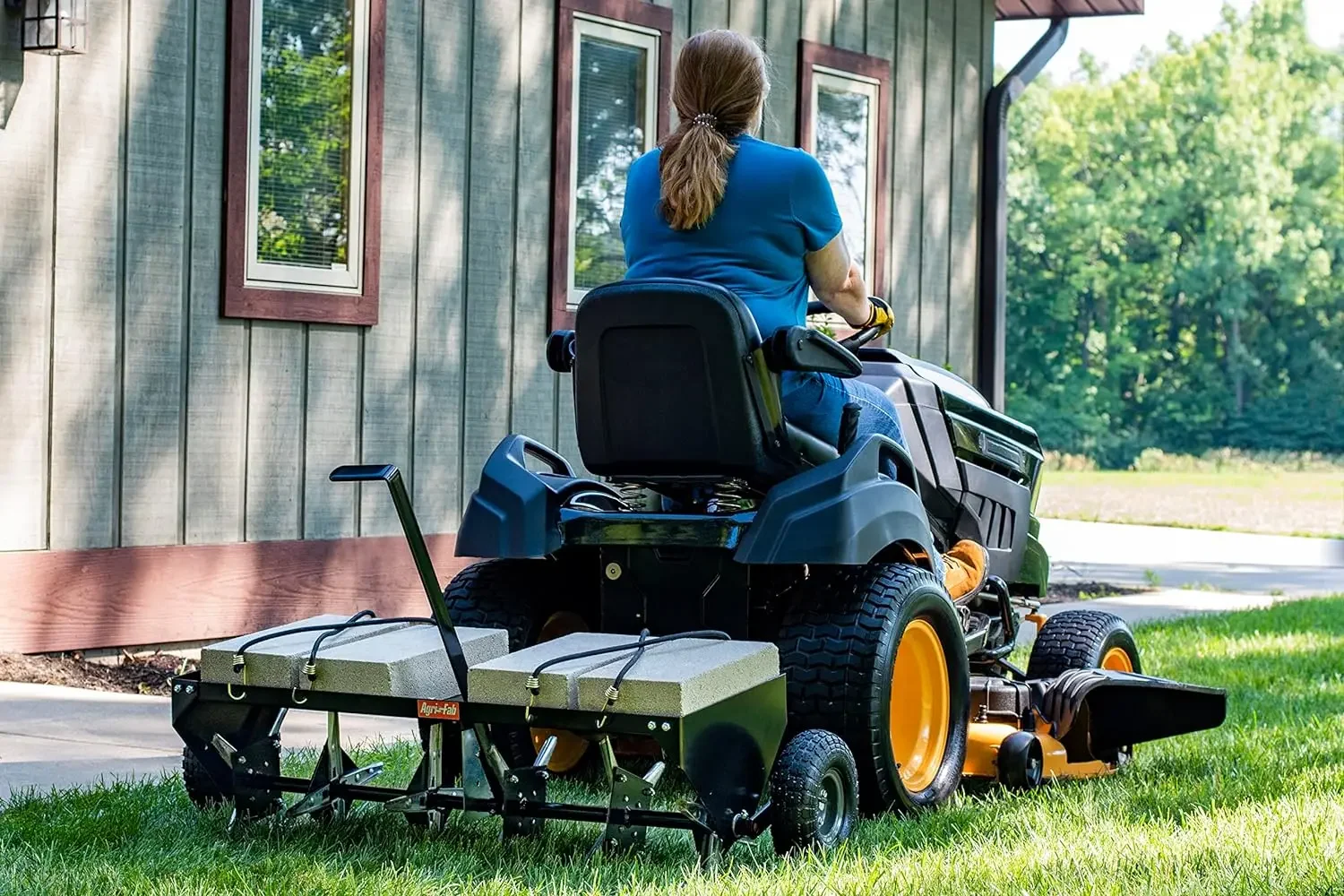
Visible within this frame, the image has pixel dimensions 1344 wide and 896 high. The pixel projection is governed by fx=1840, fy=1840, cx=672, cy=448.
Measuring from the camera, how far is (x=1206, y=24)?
2092 inches

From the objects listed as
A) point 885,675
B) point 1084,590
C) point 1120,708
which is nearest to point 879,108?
point 1084,590

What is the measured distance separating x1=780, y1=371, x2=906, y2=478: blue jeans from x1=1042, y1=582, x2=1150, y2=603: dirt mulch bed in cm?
565

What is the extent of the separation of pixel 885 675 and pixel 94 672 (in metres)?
3.23

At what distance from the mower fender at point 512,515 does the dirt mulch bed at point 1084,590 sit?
606cm

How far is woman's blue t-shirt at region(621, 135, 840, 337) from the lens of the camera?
3912 millimetres

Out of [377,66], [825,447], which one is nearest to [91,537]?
[377,66]

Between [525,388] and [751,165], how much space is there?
390 cm

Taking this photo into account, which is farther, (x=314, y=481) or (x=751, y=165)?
(x=314, y=481)

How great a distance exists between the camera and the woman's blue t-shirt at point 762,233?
3912 millimetres

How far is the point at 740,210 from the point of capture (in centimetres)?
392

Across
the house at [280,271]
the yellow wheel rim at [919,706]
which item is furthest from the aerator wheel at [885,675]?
the house at [280,271]

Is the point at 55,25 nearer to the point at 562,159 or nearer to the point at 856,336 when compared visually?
the point at 562,159

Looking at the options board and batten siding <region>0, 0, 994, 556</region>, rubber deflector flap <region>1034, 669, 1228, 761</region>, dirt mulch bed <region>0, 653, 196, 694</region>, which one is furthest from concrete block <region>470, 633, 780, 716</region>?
dirt mulch bed <region>0, 653, 196, 694</region>

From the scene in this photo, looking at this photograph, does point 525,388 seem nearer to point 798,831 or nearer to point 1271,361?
point 798,831
